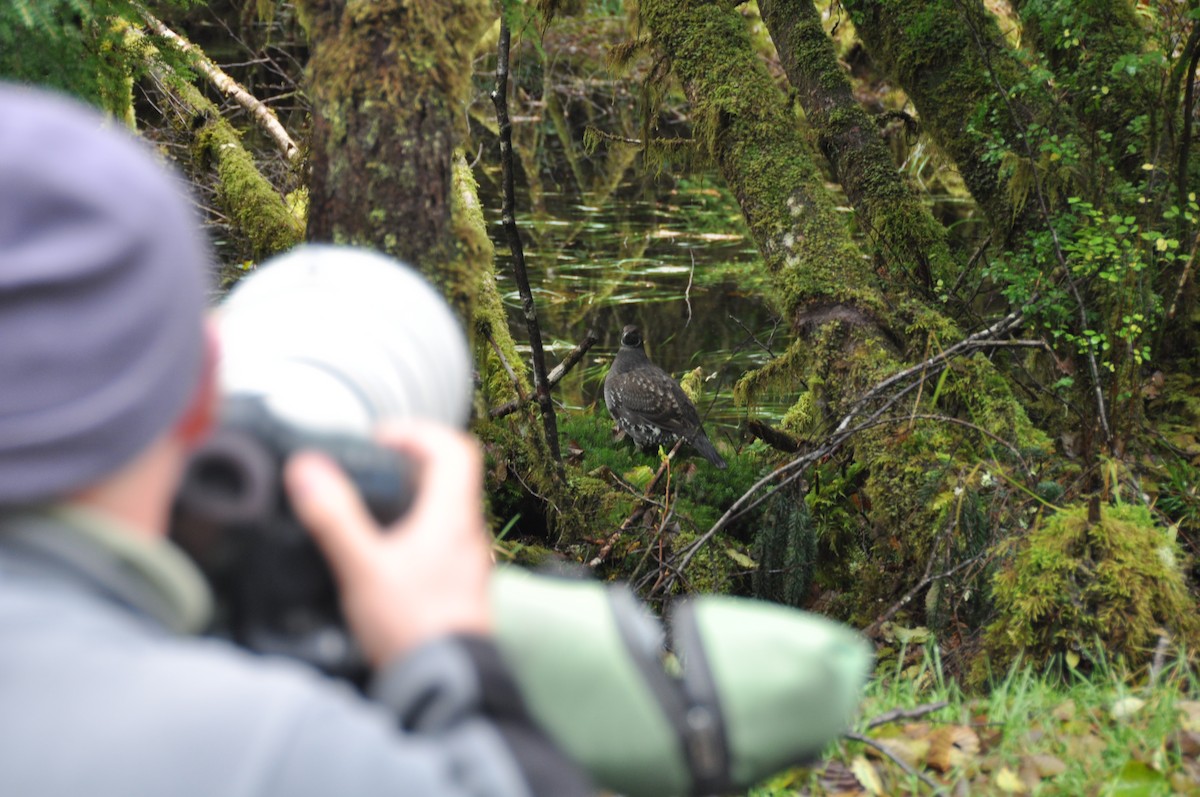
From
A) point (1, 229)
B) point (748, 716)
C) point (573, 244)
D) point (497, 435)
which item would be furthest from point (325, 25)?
point (573, 244)

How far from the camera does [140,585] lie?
952 mm

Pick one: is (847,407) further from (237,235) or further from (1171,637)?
(237,235)

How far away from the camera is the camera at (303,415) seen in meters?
1.07

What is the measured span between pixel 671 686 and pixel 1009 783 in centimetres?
145

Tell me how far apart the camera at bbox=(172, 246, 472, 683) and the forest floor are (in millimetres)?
1476

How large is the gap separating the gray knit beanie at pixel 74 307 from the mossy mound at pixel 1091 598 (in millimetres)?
3043

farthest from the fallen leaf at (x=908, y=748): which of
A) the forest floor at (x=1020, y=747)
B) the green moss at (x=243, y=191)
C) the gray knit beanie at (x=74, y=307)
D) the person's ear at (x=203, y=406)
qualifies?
the green moss at (x=243, y=191)

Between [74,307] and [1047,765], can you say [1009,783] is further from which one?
[74,307]

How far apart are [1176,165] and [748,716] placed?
4945 millimetres

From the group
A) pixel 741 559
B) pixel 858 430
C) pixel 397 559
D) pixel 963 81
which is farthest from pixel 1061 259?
pixel 397 559

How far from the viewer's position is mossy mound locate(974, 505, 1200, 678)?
3.33 metres

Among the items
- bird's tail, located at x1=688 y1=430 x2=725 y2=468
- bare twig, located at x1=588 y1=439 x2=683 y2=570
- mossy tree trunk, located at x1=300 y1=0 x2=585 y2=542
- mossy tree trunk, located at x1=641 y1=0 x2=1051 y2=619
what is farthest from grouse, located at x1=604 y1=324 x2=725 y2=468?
mossy tree trunk, located at x1=300 y1=0 x2=585 y2=542

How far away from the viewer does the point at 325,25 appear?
2357 millimetres

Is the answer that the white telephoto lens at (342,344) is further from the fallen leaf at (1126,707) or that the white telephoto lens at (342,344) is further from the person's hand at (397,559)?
the fallen leaf at (1126,707)
